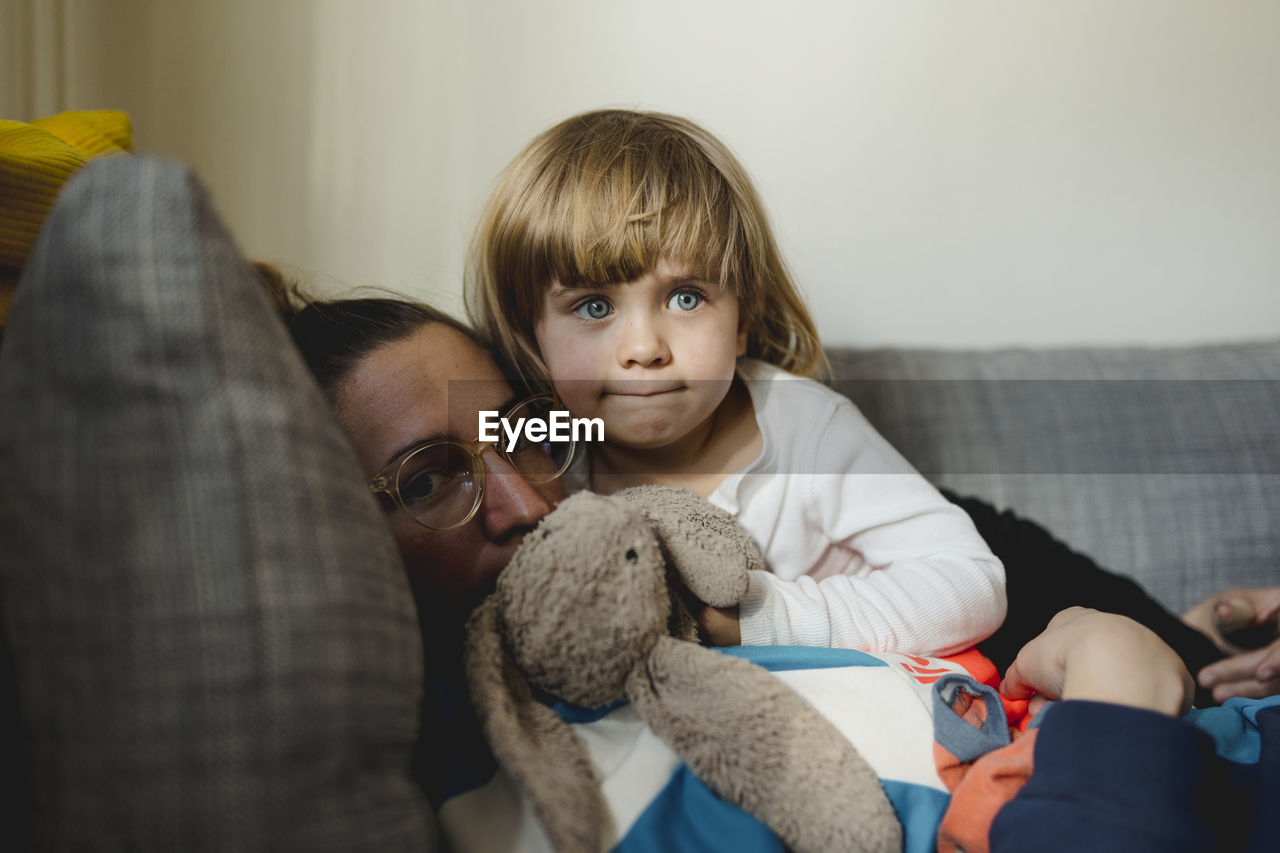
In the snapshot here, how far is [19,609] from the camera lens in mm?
355

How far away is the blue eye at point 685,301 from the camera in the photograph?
35.0 inches

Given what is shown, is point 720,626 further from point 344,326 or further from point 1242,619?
point 1242,619

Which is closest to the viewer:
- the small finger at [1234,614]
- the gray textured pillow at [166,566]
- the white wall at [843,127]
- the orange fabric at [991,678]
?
the gray textured pillow at [166,566]

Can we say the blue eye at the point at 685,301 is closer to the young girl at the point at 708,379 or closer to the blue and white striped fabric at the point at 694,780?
the young girl at the point at 708,379

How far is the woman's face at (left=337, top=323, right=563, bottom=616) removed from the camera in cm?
72

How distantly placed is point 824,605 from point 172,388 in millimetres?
623

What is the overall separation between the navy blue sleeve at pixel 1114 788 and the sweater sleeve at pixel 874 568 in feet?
0.83

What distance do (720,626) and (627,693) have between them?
20 cm

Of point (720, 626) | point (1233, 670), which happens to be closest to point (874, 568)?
point (720, 626)

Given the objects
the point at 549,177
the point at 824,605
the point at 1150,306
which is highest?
the point at 549,177

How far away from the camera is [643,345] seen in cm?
84

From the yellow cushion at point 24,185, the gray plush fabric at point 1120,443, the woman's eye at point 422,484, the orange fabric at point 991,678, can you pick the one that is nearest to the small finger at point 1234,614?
the gray plush fabric at point 1120,443

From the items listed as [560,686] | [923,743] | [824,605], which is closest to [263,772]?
[560,686]

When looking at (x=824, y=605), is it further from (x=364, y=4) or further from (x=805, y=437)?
(x=364, y=4)
